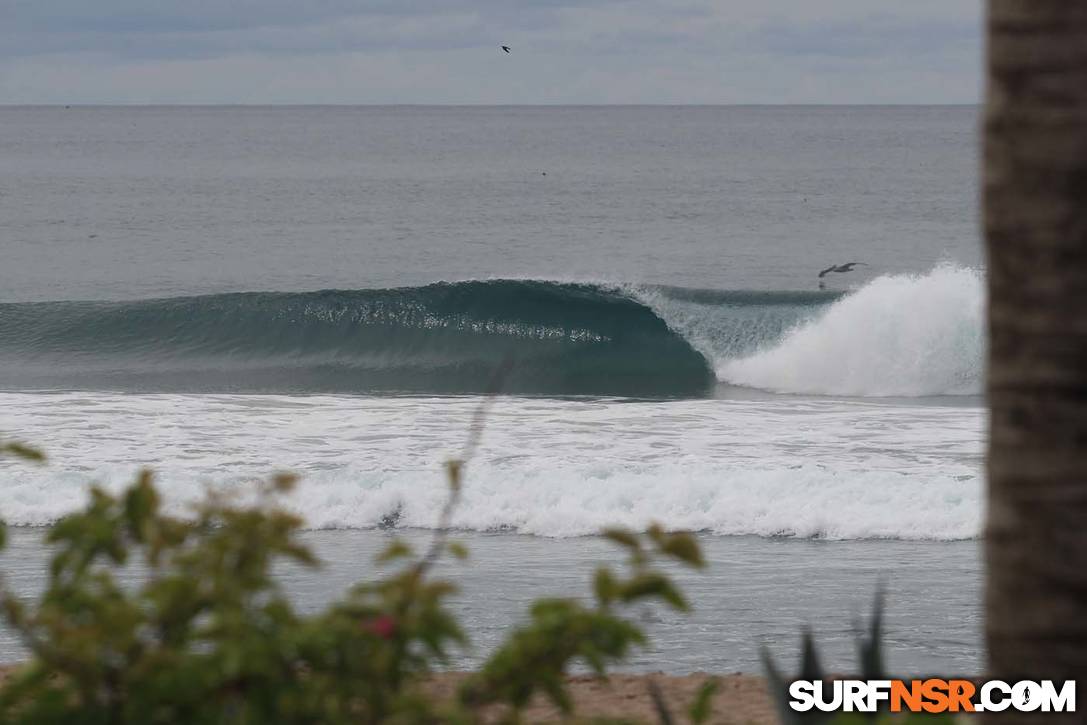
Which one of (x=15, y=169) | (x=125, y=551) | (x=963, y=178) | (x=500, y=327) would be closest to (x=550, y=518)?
(x=125, y=551)

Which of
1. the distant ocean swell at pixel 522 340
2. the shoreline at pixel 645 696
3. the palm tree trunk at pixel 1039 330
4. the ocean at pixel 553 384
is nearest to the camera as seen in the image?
the palm tree trunk at pixel 1039 330

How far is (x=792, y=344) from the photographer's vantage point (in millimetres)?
24281

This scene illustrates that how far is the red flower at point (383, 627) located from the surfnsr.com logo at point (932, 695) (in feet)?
3.12

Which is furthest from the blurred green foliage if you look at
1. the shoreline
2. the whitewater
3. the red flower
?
the shoreline

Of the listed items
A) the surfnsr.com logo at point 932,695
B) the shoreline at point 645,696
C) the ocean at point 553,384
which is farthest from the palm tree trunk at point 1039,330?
the ocean at point 553,384

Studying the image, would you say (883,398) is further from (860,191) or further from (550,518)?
(860,191)

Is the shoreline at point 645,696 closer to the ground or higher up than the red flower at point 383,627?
closer to the ground

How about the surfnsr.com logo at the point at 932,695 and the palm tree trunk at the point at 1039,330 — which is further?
the surfnsr.com logo at the point at 932,695

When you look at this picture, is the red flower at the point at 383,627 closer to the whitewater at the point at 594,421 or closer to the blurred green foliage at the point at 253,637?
the blurred green foliage at the point at 253,637

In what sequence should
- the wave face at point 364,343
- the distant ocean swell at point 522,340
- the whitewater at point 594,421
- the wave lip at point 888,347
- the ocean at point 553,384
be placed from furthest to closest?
the wave face at point 364,343, the distant ocean swell at point 522,340, the wave lip at point 888,347, the whitewater at point 594,421, the ocean at point 553,384

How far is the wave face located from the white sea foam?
3307 millimetres

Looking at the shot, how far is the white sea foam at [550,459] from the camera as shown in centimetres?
1209

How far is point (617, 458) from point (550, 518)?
9.56 feet

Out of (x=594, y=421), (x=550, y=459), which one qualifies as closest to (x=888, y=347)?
(x=594, y=421)
